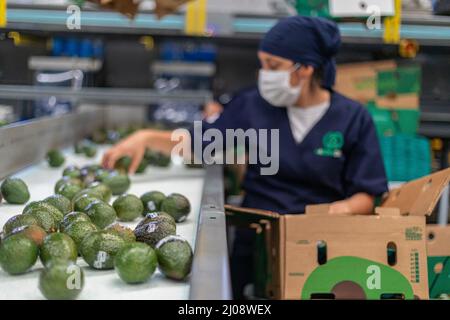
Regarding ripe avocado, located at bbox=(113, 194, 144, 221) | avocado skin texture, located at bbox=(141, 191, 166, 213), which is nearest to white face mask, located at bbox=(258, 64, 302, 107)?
avocado skin texture, located at bbox=(141, 191, 166, 213)

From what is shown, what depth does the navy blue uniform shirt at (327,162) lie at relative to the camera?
240 centimetres

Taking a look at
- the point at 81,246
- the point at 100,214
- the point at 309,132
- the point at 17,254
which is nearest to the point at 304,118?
the point at 309,132

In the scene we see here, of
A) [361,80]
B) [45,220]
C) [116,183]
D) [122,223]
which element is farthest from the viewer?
[361,80]

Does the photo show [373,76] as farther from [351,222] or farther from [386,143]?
[351,222]

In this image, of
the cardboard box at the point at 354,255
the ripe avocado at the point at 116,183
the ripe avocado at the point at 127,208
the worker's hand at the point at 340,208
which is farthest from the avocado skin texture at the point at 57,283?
the worker's hand at the point at 340,208

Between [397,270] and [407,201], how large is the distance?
38cm

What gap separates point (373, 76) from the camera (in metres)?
3.46

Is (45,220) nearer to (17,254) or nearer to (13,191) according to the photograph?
(17,254)

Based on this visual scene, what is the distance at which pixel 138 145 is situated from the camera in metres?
2.57

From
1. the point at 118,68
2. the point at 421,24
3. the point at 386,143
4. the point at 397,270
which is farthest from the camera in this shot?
the point at 118,68

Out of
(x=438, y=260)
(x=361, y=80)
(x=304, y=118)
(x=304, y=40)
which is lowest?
(x=438, y=260)

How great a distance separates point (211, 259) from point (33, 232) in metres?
0.41

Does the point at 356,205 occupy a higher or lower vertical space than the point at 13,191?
lower
